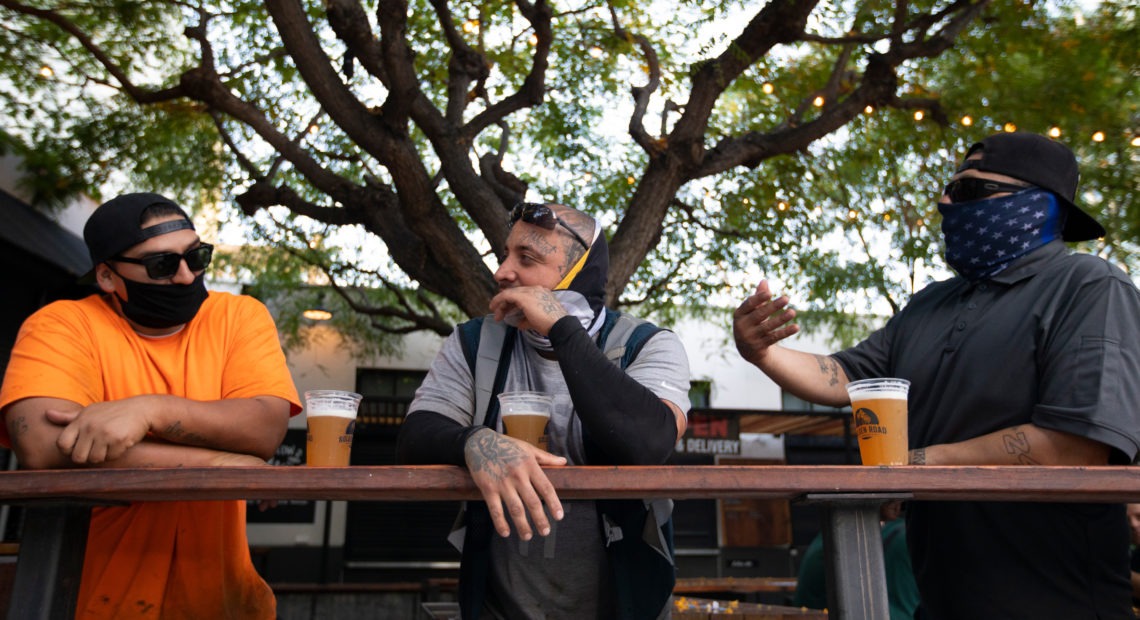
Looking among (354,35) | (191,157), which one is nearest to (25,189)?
(191,157)

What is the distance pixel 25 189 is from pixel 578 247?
9050mm

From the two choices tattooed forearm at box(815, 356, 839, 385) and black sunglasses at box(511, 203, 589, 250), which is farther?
tattooed forearm at box(815, 356, 839, 385)

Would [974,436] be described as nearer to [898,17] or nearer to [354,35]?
[354,35]

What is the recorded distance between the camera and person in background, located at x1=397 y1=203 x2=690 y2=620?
2238mm

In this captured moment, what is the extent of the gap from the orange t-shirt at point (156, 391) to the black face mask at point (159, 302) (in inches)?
2.7

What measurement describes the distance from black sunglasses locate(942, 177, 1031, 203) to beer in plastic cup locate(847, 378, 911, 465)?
899 mm

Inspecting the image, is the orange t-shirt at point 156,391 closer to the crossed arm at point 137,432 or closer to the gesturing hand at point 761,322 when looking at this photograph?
the crossed arm at point 137,432

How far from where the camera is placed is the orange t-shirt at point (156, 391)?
2.54 m

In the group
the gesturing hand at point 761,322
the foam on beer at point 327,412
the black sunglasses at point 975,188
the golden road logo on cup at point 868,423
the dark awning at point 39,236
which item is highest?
the dark awning at point 39,236

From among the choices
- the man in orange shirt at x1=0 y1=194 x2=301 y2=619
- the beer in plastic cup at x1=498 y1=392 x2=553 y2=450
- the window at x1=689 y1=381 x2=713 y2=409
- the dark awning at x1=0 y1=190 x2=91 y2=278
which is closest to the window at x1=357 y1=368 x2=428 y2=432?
the window at x1=689 y1=381 x2=713 y2=409

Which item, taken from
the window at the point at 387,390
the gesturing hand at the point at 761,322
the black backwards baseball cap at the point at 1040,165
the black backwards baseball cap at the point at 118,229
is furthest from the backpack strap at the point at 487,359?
the window at the point at 387,390

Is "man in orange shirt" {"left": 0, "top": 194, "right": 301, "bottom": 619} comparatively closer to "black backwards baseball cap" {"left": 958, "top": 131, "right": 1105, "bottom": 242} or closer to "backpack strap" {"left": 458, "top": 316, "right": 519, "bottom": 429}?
"backpack strap" {"left": 458, "top": 316, "right": 519, "bottom": 429}

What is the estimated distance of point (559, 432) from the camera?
2.62 meters

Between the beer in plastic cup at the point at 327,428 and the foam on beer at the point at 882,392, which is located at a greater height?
the foam on beer at the point at 882,392
